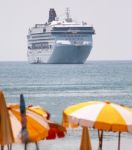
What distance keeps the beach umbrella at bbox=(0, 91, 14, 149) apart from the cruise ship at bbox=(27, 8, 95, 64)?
124m

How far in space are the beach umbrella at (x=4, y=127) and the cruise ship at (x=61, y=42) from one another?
12364 cm

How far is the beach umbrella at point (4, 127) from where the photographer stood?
9.98 meters

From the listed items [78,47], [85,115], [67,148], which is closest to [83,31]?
[78,47]

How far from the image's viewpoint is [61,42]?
135 meters

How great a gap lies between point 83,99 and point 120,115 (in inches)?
1954

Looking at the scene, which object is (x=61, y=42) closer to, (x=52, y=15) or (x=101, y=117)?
(x=52, y=15)

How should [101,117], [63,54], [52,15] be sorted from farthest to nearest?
[52,15] < [63,54] < [101,117]

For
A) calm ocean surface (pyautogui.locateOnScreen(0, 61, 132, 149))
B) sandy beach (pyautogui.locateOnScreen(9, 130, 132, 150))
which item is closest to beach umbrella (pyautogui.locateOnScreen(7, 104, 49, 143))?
sandy beach (pyautogui.locateOnScreen(9, 130, 132, 150))

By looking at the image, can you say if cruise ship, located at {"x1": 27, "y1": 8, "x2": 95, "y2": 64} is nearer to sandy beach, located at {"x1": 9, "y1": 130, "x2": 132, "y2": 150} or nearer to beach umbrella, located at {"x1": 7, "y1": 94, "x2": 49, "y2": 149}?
sandy beach, located at {"x1": 9, "y1": 130, "x2": 132, "y2": 150}

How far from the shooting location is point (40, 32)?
474 ft

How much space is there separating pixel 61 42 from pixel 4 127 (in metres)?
125

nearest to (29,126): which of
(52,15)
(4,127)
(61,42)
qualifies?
(4,127)

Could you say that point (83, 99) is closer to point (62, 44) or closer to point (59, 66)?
point (62, 44)

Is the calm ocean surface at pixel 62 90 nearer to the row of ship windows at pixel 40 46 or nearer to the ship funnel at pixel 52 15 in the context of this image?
the ship funnel at pixel 52 15
